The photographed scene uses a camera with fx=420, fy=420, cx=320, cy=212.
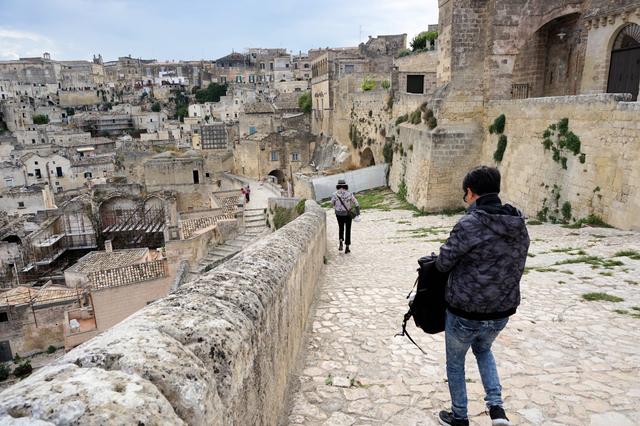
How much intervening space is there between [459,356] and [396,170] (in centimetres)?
1638

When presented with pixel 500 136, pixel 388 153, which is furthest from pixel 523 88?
pixel 388 153

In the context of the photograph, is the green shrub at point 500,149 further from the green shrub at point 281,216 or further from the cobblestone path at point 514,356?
the green shrub at point 281,216

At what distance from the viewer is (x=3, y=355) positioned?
18.5 meters

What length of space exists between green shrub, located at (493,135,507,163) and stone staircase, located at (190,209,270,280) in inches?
415

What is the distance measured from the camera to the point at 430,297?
2877 mm

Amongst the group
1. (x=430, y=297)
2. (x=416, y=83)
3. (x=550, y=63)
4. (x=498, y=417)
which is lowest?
(x=498, y=417)

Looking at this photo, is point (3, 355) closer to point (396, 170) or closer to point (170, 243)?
point (170, 243)

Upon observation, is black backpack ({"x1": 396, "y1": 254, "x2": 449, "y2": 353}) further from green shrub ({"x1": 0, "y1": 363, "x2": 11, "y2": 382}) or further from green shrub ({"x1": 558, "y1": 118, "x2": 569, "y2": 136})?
green shrub ({"x1": 0, "y1": 363, "x2": 11, "y2": 382})

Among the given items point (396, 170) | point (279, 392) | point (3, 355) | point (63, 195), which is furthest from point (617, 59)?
point (63, 195)

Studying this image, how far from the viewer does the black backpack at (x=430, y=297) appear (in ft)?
9.32

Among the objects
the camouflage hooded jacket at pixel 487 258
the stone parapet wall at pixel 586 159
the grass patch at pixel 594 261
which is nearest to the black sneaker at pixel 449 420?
the camouflage hooded jacket at pixel 487 258

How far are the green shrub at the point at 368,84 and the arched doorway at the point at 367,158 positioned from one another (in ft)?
19.0

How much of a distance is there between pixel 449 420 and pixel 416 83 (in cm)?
2768

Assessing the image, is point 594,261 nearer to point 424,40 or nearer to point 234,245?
point 234,245
